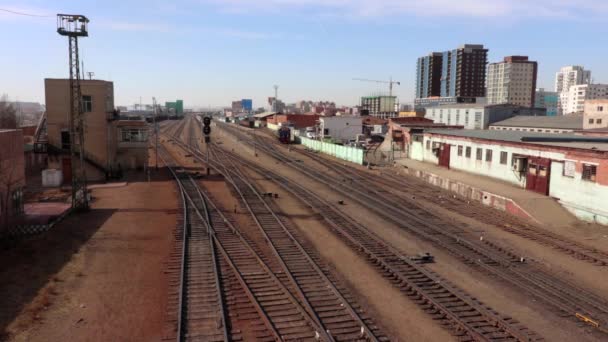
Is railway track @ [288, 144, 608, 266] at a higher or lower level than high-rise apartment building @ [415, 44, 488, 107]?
lower

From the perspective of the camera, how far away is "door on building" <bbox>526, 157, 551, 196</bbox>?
26.8m

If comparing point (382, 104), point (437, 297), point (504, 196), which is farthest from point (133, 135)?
point (382, 104)

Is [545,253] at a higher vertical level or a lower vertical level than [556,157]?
lower

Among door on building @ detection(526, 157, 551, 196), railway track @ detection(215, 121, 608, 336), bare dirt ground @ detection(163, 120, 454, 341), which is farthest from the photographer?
door on building @ detection(526, 157, 551, 196)

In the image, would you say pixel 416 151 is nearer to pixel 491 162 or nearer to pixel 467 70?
pixel 491 162

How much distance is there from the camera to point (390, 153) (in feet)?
172

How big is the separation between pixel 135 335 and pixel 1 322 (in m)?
3.39

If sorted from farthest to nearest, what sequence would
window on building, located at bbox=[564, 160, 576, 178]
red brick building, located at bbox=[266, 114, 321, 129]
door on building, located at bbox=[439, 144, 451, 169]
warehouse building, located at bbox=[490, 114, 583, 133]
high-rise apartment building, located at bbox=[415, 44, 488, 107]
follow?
high-rise apartment building, located at bbox=[415, 44, 488, 107] < red brick building, located at bbox=[266, 114, 321, 129] < warehouse building, located at bbox=[490, 114, 583, 133] < door on building, located at bbox=[439, 144, 451, 169] < window on building, located at bbox=[564, 160, 576, 178]

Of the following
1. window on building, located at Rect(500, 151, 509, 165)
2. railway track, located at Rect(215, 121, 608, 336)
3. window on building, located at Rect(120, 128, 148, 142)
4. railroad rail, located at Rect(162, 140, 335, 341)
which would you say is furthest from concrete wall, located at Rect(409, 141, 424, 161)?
railroad rail, located at Rect(162, 140, 335, 341)

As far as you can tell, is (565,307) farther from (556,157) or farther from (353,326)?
(556,157)

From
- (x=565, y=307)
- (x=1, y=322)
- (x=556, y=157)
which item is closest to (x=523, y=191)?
(x=556, y=157)

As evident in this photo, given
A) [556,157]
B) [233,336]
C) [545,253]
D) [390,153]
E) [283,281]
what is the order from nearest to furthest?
[233,336] < [283,281] < [545,253] < [556,157] < [390,153]

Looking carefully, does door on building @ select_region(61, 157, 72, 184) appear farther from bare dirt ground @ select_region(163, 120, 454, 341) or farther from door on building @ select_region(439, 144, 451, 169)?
door on building @ select_region(439, 144, 451, 169)

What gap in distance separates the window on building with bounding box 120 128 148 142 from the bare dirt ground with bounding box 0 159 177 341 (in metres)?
18.1
